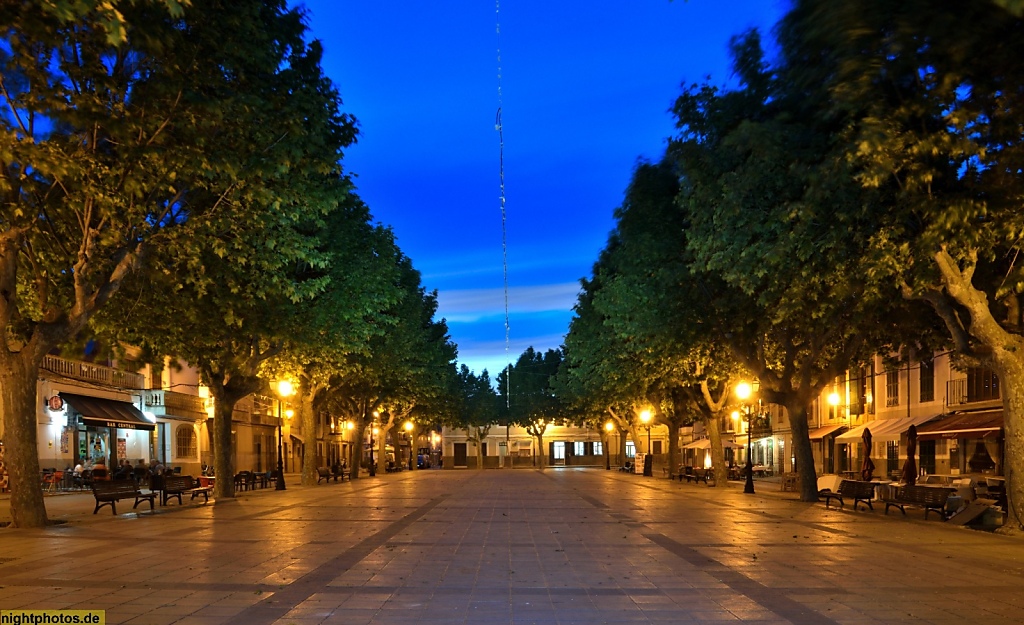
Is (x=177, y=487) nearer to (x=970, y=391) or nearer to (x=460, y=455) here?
(x=970, y=391)

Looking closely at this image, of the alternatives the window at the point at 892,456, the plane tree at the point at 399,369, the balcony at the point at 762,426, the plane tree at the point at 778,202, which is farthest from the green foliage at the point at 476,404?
the plane tree at the point at 778,202

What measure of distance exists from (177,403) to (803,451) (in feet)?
92.2

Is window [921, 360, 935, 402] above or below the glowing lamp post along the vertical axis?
above

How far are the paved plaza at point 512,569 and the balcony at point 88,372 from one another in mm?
13479

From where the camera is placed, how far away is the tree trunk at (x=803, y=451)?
23953 mm

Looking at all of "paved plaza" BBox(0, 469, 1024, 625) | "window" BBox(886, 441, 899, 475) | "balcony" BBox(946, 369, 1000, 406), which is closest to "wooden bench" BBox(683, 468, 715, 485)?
"window" BBox(886, 441, 899, 475)

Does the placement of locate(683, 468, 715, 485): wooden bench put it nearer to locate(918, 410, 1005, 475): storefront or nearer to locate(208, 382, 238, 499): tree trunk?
locate(918, 410, 1005, 475): storefront

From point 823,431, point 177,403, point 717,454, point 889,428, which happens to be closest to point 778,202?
point 717,454

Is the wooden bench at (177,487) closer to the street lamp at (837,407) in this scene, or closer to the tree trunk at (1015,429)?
the tree trunk at (1015,429)

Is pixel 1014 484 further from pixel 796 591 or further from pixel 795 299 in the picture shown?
pixel 796 591

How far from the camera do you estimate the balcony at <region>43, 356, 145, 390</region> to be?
28.7 meters

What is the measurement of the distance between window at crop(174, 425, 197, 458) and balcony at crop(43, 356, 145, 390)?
418 cm

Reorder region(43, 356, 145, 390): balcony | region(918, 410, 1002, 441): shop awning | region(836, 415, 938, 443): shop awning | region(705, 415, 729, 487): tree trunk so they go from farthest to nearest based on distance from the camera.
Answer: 1. region(705, 415, 729, 487): tree trunk
2. region(836, 415, 938, 443): shop awning
3. region(43, 356, 145, 390): balcony
4. region(918, 410, 1002, 441): shop awning

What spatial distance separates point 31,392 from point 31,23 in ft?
27.8
